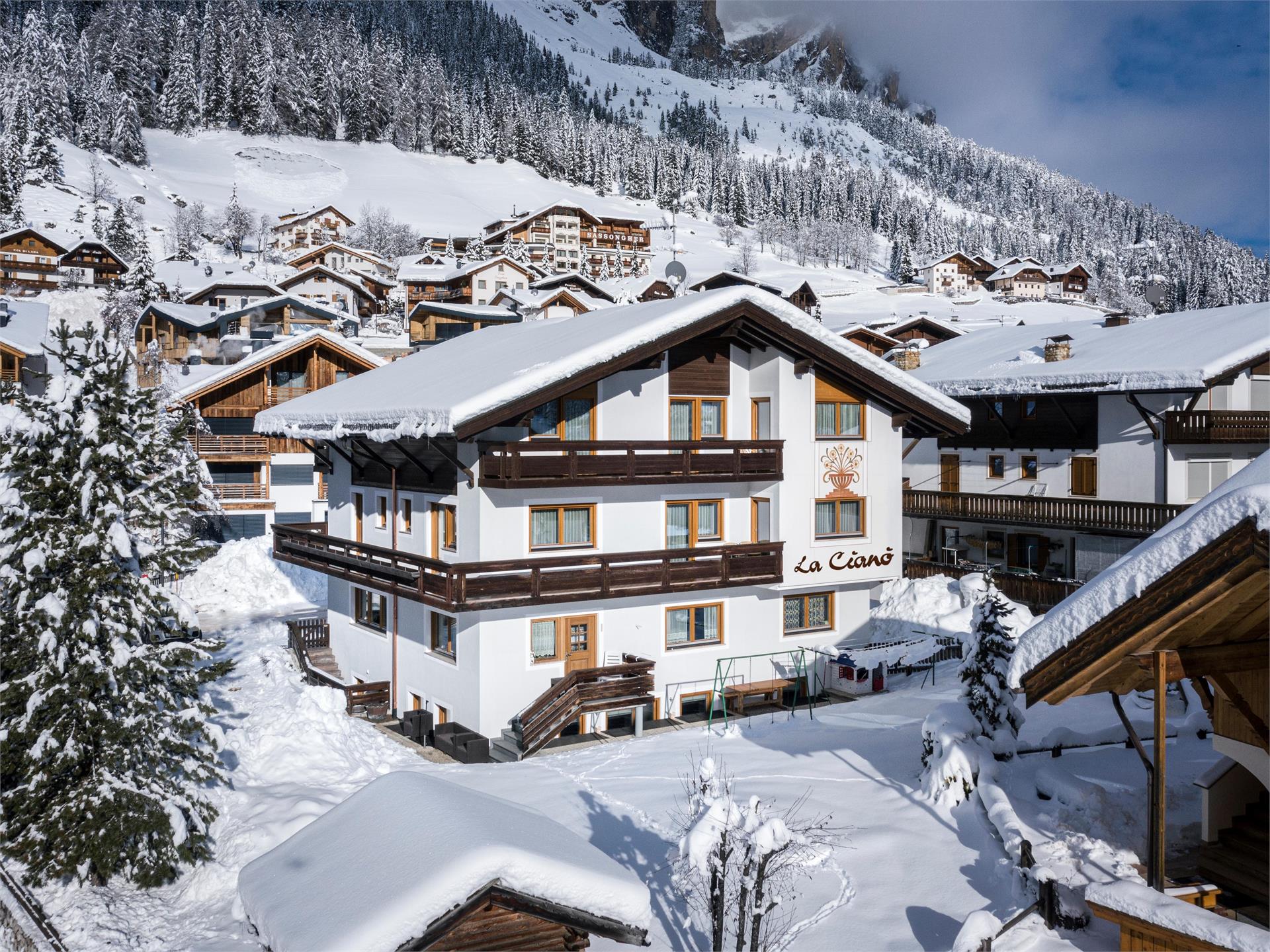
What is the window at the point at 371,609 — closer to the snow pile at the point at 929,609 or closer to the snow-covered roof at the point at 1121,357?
the snow pile at the point at 929,609

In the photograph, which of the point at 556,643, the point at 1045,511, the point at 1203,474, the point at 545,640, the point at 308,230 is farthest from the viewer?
the point at 308,230

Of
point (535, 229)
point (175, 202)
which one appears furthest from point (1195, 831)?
point (175, 202)

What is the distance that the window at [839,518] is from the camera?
83.7ft

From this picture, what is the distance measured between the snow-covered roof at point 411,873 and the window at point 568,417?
13.6 metres

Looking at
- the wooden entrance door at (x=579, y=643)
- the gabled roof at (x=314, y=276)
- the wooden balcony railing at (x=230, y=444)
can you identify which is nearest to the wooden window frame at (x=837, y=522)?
the wooden entrance door at (x=579, y=643)

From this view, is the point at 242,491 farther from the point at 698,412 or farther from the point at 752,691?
the point at 752,691

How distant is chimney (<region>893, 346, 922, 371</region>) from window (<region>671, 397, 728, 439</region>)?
65.8 ft

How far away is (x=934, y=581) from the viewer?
3119 centimetres

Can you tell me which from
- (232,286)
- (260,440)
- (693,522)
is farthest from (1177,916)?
(232,286)

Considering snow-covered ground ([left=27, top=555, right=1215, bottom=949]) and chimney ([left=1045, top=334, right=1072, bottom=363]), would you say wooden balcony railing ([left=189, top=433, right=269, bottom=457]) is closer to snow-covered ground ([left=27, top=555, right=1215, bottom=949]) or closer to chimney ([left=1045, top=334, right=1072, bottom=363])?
snow-covered ground ([left=27, top=555, right=1215, bottom=949])

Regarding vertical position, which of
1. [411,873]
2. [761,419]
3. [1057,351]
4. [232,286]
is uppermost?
[232,286]

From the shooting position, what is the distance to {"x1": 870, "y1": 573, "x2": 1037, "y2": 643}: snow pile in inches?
1116

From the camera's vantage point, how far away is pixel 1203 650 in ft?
30.2

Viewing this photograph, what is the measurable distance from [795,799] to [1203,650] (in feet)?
24.0
